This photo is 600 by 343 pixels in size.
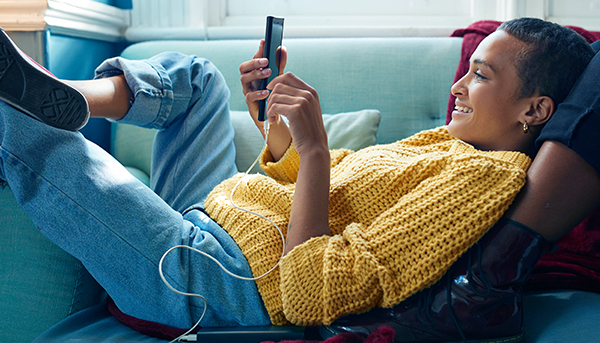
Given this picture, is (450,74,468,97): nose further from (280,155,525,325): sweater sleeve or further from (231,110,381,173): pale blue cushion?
(231,110,381,173): pale blue cushion

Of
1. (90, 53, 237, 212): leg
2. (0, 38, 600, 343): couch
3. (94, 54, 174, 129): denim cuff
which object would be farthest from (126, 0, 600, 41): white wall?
(94, 54, 174, 129): denim cuff

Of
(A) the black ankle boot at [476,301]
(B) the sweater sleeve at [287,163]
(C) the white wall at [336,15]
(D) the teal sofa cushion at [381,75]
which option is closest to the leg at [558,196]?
(A) the black ankle boot at [476,301]

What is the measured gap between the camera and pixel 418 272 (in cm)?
71

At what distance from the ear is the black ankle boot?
0.24m

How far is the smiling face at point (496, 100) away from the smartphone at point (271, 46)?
39 centimetres

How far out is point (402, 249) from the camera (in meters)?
0.73

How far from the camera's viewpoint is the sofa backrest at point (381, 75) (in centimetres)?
143

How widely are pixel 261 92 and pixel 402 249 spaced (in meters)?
0.45

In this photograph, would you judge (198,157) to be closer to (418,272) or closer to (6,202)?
(6,202)

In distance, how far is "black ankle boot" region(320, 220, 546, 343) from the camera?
694 mm

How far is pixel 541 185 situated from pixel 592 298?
11.9 inches

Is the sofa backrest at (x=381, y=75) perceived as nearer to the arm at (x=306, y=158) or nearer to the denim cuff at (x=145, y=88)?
the denim cuff at (x=145, y=88)

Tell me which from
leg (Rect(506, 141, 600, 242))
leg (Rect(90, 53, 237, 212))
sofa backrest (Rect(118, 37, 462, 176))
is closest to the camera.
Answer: leg (Rect(506, 141, 600, 242))

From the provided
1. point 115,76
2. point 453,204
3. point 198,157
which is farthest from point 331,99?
point 453,204
